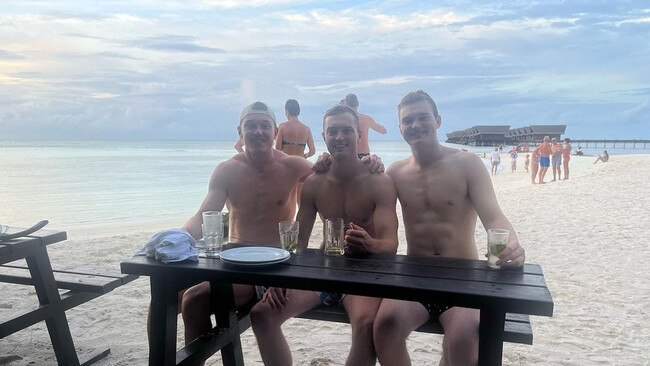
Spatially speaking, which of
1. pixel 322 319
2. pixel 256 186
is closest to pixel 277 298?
pixel 322 319

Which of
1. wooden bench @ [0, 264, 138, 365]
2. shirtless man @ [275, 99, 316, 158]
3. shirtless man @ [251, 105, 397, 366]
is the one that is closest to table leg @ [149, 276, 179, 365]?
shirtless man @ [251, 105, 397, 366]

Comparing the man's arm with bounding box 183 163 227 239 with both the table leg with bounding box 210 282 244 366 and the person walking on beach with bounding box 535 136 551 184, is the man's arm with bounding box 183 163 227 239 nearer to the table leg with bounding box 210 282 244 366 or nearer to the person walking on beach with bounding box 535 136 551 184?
the table leg with bounding box 210 282 244 366

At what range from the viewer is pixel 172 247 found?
2.36 meters

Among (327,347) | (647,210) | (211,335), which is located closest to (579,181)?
(647,210)

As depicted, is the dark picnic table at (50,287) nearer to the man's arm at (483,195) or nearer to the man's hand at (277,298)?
the man's hand at (277,298)

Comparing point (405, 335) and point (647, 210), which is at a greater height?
point (405, 335)

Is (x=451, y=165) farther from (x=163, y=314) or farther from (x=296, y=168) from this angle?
(x=163, y=314)

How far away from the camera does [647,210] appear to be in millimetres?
10227

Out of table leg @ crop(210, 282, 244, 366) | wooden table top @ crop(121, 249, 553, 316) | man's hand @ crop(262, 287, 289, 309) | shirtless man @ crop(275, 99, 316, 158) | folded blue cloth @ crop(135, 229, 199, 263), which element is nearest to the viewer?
wooden table top @ crop(121, 249, 553, 316)

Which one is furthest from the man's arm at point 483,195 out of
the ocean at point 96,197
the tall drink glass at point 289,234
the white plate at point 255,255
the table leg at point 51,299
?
the ocean at point 96,197

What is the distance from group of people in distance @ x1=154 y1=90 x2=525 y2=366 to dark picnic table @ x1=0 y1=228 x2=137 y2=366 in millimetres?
732

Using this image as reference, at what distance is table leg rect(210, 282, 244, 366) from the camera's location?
2835mm

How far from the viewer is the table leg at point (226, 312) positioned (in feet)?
9.30

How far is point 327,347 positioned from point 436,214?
1.42m
